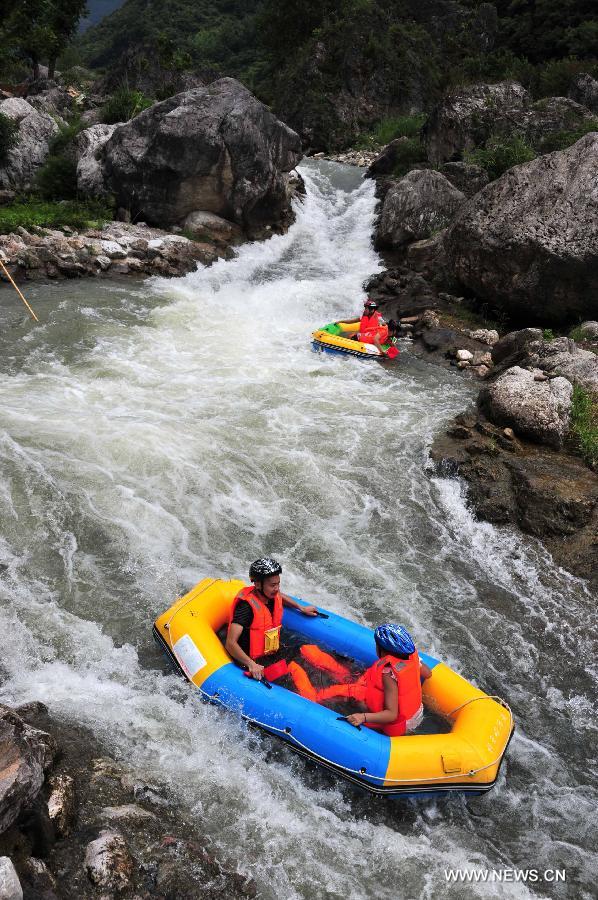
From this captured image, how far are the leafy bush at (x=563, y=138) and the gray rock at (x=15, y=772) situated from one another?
60.3ft

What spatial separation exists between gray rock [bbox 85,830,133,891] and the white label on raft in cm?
136

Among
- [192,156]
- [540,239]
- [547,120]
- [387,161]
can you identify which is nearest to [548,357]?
[540,239]

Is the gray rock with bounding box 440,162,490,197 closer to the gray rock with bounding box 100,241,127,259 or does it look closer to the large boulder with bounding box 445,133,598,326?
the large boulder with bounding box 445,133,598,326

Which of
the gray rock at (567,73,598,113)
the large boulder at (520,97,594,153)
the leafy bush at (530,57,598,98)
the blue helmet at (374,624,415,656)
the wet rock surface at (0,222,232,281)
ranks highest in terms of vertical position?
the leafy bush at (530,57,598,98)

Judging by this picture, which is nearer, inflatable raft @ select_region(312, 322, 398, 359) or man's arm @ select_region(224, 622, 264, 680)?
man's arm @ select_region(224, 622, 264, 680)

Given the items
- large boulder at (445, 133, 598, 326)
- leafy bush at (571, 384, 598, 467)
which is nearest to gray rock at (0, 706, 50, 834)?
leafy bush at (571, 384, 598, 467)

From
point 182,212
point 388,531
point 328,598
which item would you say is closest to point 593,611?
point 388,531

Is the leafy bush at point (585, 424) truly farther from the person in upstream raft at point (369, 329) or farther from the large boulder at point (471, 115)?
the large boulder at point (471, 115)

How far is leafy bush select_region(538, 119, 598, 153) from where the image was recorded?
53.5 ft

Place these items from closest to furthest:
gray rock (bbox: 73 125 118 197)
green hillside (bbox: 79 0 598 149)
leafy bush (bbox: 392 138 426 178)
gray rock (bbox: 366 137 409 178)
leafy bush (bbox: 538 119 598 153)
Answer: gray rock (bbox: 73 125 118 197) → leafy bush (bbox: 538 119 598 153) → leafy bush (bbox: 392 138 426 178) → gray rock (bbox: 366 137 409 178) → green hillside (bbox: 79 0 598 149)

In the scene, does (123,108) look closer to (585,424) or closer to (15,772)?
(585,424)

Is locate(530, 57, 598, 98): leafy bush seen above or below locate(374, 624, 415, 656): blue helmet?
above

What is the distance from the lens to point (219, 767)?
3.98 m

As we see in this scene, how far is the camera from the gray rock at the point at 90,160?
15.6m
